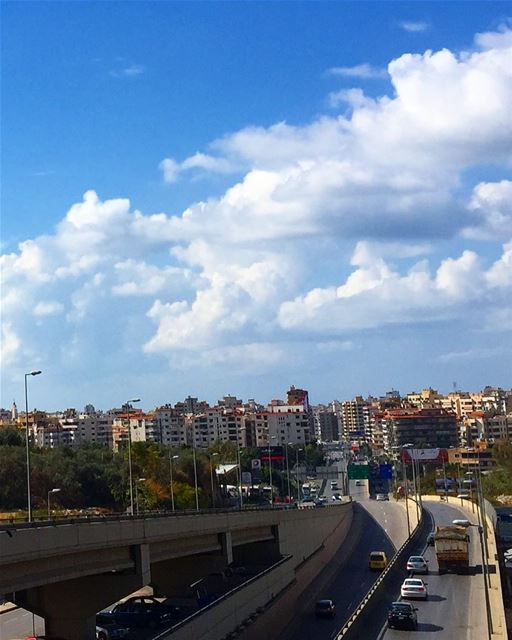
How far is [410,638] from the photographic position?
42875 mm

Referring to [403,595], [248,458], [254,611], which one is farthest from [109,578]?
[248,458]

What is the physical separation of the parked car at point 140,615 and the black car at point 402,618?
9.77 meters

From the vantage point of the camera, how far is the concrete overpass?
2838 centimetres

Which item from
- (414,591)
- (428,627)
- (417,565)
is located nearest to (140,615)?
Answer: (428,627)

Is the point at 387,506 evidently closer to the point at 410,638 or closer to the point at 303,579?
the point at 303,579

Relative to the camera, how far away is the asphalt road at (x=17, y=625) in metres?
42.0

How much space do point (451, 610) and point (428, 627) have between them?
4527 millimetres

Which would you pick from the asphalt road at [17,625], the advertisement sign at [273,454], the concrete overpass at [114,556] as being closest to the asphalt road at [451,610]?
the concrete overpass at [114,556]

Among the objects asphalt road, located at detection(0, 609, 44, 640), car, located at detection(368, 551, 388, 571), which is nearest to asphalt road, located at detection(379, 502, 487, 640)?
car, located at detection(368, 551, 388, 571)

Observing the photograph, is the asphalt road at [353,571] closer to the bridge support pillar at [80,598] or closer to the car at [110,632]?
the car at [110,632]

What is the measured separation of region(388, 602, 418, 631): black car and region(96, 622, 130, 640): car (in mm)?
12124

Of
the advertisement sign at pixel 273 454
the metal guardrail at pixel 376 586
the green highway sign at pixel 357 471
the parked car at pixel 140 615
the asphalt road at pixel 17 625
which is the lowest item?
the metal guardrail at pixel 376 586

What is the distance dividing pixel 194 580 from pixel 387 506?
69027mm

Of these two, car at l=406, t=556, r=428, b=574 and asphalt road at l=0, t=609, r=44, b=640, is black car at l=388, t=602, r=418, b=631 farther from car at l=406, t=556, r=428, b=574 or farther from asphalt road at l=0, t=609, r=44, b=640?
car at l=406, t=556, r=428, b=574
